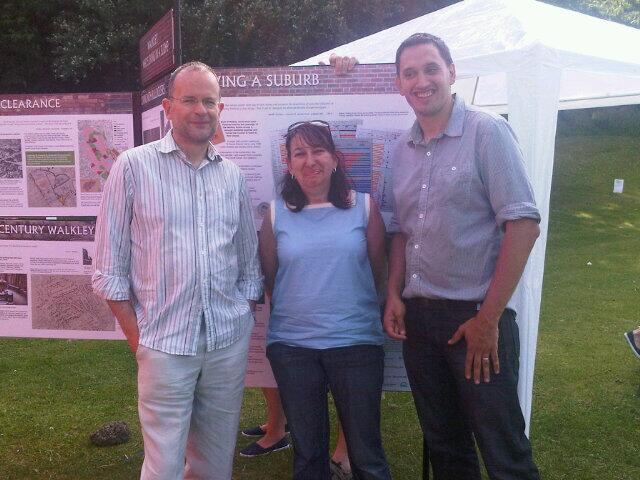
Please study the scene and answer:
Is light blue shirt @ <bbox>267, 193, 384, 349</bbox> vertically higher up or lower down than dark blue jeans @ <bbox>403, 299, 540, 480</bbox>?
higher up

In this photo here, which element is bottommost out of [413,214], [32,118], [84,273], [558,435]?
[558,435]

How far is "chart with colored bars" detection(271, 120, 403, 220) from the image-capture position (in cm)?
313

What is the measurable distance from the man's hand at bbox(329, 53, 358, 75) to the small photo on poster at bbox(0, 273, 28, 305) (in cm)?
214

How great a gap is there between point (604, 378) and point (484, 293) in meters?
3.36

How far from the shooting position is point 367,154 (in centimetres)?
315

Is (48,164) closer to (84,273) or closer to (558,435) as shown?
(84,273)


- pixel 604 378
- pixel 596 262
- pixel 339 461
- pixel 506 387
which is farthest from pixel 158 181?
pixel 596 262

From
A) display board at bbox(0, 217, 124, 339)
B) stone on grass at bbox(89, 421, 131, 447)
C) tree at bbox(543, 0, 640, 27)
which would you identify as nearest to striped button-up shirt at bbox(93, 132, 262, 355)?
display board at bbox(0, 217, 124, 339)

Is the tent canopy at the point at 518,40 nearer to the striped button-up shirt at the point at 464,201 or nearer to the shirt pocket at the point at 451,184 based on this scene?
the striped button-up shirt at the point at 464,201

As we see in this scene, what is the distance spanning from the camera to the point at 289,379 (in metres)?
2.54

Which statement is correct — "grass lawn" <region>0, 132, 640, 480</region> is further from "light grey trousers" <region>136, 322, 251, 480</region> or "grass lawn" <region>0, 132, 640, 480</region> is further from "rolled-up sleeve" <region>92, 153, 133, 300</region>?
"rolled-up sleeve" <region>92, 153, 133, 300</region>

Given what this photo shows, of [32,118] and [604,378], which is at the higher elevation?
[32,118]

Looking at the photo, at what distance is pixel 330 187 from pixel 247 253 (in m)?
0.46

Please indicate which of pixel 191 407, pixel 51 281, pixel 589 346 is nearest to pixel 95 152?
pixel 51 281
